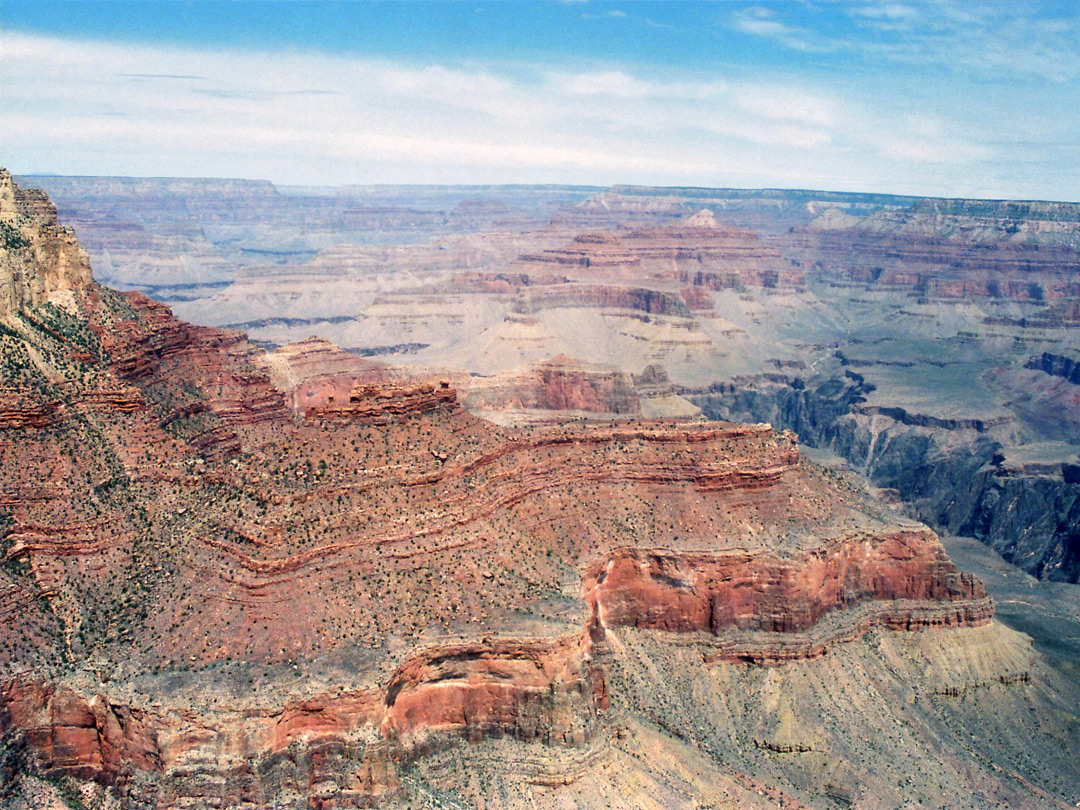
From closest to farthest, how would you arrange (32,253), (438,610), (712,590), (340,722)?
(340,722)
(438,610)
(712,590)
(32,253)

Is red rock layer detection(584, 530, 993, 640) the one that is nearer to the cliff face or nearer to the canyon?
the canyon

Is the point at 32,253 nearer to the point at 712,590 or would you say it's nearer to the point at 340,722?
the point at 340,722

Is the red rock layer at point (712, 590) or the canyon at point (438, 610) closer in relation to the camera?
the canyon at point (438, 610)

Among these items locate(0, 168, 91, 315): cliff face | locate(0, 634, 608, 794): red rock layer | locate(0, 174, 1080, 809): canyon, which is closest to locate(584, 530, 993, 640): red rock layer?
locate(0, 174, 1080, 809): canyon

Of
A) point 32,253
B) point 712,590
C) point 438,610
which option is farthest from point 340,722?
point 32,253

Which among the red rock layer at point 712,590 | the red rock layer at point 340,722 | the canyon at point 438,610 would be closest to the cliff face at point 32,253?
the canyon at point 438,610

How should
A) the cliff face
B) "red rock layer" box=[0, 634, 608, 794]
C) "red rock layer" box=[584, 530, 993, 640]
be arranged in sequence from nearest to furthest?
"red rock layer" box=[0, 634, 608, 794] < "red rock layer" box=[584, 530, 993, 640] < the cliff face

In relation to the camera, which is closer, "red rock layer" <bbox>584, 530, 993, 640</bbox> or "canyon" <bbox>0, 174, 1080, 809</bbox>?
"canyon" <bbox>0, 174, 1080, 809</bbox>

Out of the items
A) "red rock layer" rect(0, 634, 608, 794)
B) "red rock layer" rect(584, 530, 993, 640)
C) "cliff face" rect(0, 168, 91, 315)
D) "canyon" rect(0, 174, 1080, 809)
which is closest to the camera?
"red rock layer" rect(0, 634, 608, 794)

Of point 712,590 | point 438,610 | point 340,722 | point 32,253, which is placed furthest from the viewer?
point 32,253

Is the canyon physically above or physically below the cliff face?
below

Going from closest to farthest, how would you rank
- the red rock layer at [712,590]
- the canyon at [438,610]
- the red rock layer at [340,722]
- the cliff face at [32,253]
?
the red rock layer at [340,722] → the canyon at [438,610] → the red rock layer at [712,590] → the cliff face at [32,253]

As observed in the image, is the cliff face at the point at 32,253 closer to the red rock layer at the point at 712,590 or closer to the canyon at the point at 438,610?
the canyon at the point at 438,610
